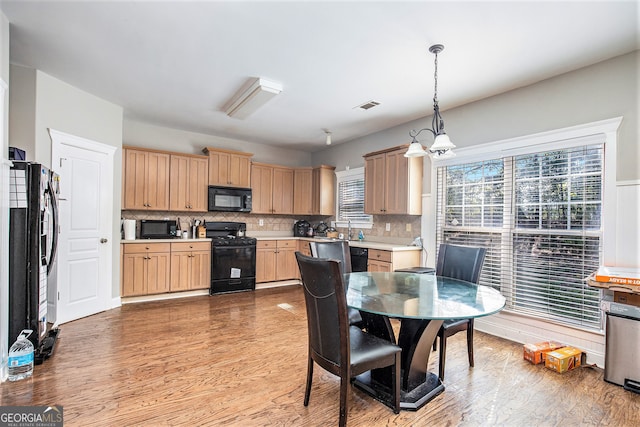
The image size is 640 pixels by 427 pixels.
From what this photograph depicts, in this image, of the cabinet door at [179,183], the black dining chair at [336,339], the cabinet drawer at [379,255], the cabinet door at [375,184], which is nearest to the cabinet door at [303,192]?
the cabinet door at [375,184]

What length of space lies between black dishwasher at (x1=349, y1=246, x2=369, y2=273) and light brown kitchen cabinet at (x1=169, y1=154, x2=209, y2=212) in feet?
Answer: 8.52

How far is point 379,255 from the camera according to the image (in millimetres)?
4289

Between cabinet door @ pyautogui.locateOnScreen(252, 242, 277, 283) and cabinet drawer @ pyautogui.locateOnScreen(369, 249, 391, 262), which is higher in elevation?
cabinet drawer @ pyautogui.locateOnScreen(369, 249, 391, 262)

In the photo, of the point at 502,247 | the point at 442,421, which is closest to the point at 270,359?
the point at 442,421

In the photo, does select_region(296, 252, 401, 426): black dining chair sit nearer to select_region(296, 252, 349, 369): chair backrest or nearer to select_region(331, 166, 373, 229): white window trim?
select_region(296, 252, 349, 369): chair backrest

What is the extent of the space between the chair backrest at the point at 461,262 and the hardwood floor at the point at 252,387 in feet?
2.40

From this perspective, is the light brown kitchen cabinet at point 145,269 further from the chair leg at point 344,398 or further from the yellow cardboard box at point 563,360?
the yellow cardboard box at point 563,360

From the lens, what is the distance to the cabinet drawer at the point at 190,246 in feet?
15.6

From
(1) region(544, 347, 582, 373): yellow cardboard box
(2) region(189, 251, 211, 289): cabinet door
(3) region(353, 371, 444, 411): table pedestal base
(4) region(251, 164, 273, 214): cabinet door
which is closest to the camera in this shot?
(3) region(353, 371, 444, 411): table pedestal base

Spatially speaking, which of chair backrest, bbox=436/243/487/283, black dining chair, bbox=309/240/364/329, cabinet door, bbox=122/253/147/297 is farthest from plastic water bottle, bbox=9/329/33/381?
chair backrest, bbox=436/243/487/283

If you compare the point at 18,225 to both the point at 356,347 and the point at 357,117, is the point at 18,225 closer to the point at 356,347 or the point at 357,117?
the point at 356,347

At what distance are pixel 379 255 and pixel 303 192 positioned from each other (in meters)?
2.55

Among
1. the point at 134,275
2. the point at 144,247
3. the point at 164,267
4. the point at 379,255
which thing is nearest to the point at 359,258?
the point at 379,255

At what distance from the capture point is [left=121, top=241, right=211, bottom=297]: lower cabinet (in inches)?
173
